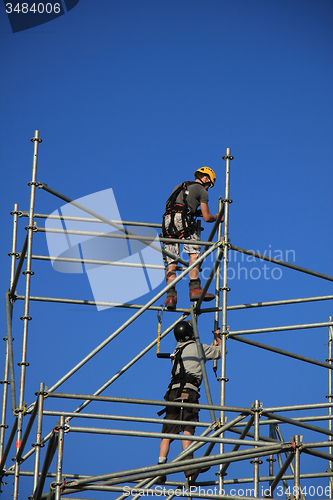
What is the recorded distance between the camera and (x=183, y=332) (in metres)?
10.6

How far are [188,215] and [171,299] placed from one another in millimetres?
1400

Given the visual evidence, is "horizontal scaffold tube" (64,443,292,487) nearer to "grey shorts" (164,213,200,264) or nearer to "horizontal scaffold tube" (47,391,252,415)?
"horizontal scaffold tube" (47,391,252,415)

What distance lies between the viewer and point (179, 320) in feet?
38.0

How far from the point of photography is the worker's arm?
11492 mm

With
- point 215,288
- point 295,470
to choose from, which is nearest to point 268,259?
point 215,288

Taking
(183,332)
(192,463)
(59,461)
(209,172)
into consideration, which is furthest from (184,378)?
(209,172)

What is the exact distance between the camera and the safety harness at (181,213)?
11.5m

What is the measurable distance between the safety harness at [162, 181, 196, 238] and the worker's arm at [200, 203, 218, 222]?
19cm

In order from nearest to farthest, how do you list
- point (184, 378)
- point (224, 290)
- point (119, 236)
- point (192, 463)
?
point (192, 463) → point (224, 290) → point (184, 378) → point (119, 236)

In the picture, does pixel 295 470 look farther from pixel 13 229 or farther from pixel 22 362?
pixel 13 229

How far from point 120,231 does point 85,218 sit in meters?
0.60

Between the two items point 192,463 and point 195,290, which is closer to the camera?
point 192,463

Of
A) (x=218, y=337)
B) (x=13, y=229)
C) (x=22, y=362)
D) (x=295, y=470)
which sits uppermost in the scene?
(x=13, y=229)

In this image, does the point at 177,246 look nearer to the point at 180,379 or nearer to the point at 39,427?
the point at 180,379
